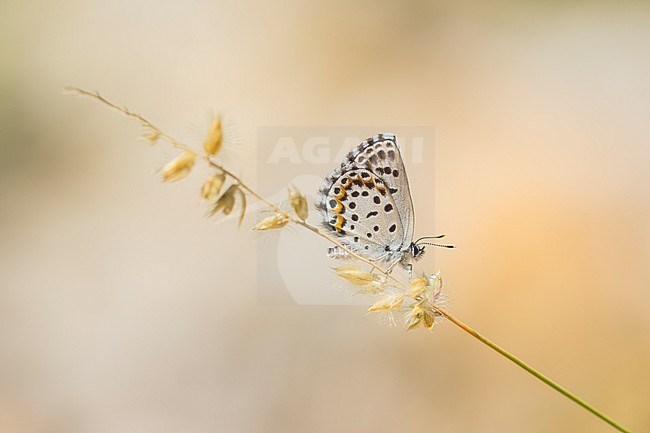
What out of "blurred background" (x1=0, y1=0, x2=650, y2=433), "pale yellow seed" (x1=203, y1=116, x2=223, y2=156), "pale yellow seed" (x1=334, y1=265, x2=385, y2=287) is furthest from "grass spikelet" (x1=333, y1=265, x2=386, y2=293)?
"blurred background" (x1=0, y1=0, x2=650, y2=433)

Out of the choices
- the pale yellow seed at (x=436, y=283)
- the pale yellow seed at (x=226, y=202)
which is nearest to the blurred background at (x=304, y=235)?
the pale yellow seed at (x=436, y=283)

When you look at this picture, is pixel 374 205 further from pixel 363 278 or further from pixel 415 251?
pixel 363 278

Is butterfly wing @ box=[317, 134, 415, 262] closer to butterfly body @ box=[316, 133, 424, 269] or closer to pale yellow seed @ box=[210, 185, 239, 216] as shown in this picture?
butterfly body @ box=[316, 133, 424, 269]

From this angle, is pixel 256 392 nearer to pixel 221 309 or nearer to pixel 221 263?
pixel 221 309

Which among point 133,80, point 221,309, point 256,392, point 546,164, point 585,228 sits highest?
point 133,80

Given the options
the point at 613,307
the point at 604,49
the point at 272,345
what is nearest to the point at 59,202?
the point at 272,345

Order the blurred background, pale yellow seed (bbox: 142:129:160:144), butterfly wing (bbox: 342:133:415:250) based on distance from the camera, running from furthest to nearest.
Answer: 1. the blurred background
2. butterfly wing (bbox: 342:133:415:250)
3. pale yellow seed (bbox: 142:129:160:144)

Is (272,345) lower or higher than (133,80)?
lower
